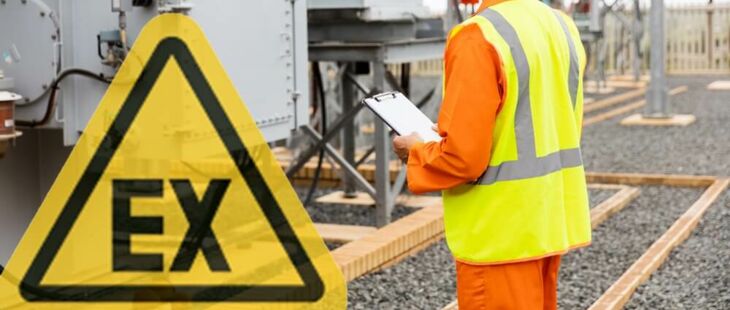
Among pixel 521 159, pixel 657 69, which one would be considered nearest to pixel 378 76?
pixel 521 159

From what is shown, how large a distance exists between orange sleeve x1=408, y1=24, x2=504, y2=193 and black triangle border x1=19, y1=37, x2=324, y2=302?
2504 mm

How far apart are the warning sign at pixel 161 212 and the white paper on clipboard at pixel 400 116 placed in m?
2.03

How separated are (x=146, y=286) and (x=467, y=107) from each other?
3.26m

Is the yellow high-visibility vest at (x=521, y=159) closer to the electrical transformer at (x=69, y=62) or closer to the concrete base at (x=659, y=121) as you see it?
the electrical transformer at (x=69, y=62)

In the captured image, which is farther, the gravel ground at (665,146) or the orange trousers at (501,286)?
the gravel ground at (665,146)

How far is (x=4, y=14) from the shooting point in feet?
19.5

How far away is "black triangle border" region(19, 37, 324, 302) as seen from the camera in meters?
5.84

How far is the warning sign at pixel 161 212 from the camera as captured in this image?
585 centimetres

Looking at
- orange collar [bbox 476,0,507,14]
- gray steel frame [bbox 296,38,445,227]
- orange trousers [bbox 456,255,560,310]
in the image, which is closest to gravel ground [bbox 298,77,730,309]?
gray steel frame [bbox 296,38,445,227]

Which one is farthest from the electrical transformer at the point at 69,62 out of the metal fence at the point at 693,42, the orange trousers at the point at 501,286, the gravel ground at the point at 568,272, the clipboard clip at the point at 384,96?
the metal fence at the point at 693,42

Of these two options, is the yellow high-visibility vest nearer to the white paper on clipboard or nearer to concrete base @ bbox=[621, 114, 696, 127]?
the white paper on clipboard

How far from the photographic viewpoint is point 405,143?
388 cm

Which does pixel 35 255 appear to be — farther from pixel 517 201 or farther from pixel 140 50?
pixel 517 201

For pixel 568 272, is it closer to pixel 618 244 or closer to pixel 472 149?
pixel 618 244
